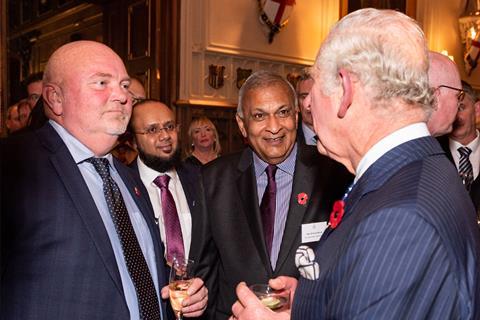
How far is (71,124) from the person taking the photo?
6.64 feet

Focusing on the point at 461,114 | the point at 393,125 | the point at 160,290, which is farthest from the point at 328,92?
the point at 461,114

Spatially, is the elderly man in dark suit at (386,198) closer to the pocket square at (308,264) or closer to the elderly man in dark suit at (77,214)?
the pocket square at (308,264)

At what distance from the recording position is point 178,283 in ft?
6.41

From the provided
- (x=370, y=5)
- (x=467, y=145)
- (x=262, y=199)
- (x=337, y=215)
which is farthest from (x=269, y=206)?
(x=370, y=5)

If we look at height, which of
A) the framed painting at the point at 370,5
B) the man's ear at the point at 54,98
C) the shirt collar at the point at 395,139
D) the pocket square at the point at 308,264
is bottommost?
the pocket square at the point at 308,264

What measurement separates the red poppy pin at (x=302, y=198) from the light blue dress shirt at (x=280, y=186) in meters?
0.07

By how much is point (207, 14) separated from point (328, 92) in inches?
245

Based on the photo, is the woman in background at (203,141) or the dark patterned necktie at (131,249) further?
the woman in background at (203,141)

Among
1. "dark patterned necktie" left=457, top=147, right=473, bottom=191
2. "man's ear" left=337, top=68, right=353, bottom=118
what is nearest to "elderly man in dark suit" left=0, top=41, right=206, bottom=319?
"man's ear" left=337, top=68, right=353, bottom=118

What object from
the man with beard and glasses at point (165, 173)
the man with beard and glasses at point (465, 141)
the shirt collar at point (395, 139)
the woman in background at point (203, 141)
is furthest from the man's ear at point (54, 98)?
the woman in background at point (203, 141)

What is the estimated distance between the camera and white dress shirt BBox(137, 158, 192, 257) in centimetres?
346

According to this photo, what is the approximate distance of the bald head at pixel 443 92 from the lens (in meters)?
2.17

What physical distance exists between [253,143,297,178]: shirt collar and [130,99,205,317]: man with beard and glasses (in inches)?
36.4

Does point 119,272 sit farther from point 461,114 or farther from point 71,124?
point 461,114
